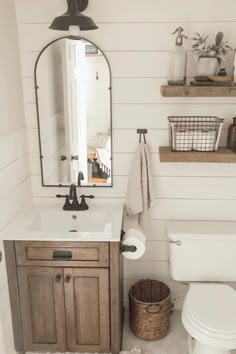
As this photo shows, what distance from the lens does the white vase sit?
182 cm

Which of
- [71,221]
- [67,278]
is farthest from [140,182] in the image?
[67,278]

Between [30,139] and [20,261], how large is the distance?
79 cm

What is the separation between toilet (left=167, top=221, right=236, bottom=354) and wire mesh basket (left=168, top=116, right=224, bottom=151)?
53cm

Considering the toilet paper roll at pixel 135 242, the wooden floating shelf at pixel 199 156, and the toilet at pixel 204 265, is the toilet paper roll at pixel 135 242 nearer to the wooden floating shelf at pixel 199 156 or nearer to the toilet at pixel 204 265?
the toilet at pixel 204 265

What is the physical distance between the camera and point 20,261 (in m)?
1.82

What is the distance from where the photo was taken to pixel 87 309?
1.87 metres

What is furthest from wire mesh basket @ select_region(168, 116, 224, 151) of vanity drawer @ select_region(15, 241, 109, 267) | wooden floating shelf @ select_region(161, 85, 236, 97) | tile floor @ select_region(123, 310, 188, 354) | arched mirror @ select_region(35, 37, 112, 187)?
tile floor @ select_region(123, 310, 188, 354)

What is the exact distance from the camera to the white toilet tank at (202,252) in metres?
2.02

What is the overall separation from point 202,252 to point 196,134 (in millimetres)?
750

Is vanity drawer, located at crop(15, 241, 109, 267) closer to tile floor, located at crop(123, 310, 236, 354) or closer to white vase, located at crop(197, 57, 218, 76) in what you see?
tile floor, located at crop(123, 310, 236, 354)

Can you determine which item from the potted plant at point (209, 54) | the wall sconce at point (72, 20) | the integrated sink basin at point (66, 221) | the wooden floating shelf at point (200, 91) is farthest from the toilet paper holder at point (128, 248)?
the wall sconce at point (72, 20)

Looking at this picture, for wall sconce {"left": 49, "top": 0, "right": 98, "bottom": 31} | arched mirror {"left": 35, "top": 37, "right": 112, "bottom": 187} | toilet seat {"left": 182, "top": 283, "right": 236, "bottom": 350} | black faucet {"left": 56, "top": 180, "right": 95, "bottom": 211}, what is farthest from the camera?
black faucet {"left": 56, "top": 180, "right": 95, "bottom": 211}

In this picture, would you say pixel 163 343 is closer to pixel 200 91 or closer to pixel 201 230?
pixel 201 230

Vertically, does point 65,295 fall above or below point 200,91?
below
